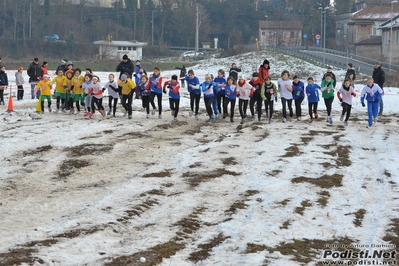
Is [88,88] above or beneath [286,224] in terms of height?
above

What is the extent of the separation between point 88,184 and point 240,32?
10137cm

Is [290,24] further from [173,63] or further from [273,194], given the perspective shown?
[273,194]

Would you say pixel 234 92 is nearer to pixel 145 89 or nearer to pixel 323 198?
pixel 145 89

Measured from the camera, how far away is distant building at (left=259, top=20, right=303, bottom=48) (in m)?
110

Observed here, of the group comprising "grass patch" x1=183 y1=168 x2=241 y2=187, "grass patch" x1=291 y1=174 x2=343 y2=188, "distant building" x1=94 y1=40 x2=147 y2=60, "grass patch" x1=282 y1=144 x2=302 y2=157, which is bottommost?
"grass patch" x1=291 y1=174 x2=343 y2=188

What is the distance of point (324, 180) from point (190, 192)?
272 centimetres

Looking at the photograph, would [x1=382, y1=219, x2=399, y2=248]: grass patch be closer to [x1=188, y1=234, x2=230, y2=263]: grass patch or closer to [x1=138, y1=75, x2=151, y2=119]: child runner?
[x1=188, y1=234, x2=230, y2=263]: grass patch

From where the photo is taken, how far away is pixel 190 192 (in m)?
12.5

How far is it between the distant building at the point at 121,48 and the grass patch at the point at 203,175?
77107 millimetres

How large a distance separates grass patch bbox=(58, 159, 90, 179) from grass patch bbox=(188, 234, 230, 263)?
Answer: 471 cm

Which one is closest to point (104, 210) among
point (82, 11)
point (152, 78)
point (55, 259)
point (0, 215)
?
point (0, 215)

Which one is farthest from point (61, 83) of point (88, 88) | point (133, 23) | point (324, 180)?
point (133, 23)

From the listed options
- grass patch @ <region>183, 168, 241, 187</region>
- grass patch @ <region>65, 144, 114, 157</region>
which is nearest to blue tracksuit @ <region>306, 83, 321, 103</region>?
grass patch @ <region>65, 144, 114, 157</region>

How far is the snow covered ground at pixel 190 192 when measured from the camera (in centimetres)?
945
